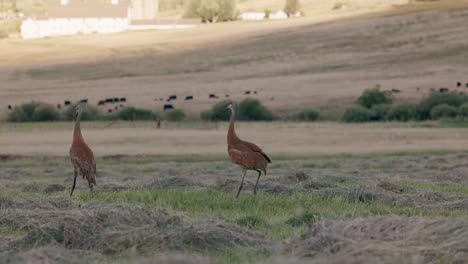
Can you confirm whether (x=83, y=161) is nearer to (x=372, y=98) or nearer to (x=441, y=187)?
(x=441, y=187)

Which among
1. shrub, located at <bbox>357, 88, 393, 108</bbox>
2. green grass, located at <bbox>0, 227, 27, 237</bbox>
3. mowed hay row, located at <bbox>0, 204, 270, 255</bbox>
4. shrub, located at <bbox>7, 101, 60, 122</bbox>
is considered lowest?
shrub, located at <bbox>7, 101, 60, 122</bbox>

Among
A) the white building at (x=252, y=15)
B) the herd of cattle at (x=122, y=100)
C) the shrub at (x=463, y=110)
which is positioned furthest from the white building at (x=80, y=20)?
the shrub at (x=463, y=110)

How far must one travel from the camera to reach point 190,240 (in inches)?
409

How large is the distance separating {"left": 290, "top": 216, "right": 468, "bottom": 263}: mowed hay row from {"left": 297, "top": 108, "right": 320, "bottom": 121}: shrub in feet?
164

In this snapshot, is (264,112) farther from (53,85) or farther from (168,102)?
(53,85)

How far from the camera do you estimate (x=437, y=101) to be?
200ft

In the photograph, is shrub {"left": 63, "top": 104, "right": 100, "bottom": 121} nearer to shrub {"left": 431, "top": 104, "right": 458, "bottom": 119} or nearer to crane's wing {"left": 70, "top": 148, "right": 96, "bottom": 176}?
shrub {"left": 431, "top": 104, "right": 458, "bottom": 119}

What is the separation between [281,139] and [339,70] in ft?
110

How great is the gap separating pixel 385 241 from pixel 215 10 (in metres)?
142

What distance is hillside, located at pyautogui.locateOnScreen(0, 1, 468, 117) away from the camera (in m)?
70.2

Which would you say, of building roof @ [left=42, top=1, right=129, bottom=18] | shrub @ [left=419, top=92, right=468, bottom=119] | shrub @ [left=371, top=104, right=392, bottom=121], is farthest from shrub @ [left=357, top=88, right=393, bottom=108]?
building roof @ [left=42, top=1, right=129, bottom=18]

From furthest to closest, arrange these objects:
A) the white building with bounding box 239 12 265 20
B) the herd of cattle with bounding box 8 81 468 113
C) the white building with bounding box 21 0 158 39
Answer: the white building with bounding box 239 12 265 20 → the white building with bounding box 21 0 158 39 → the herd of cattle with bounding box 8 81 468 113

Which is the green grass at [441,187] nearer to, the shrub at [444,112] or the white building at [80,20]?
the shrub at [444,112]

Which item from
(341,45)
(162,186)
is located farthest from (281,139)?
(341,45)
